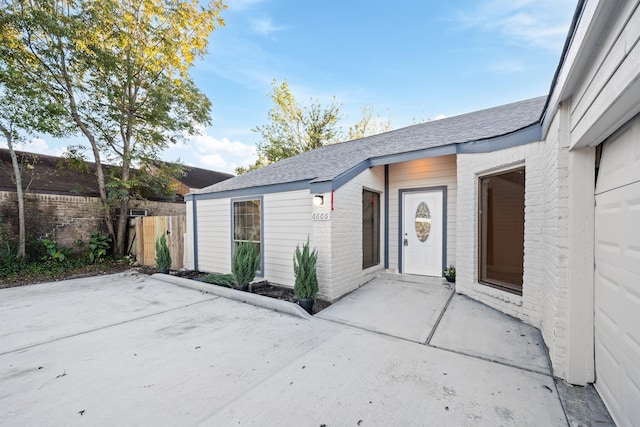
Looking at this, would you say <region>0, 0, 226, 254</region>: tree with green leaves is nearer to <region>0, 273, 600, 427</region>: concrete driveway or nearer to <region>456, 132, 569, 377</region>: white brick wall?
<region>0, 273, 600, 427</region>: concrete driveway

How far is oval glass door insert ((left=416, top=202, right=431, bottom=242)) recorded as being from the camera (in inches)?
224

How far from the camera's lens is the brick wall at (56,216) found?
780 cm

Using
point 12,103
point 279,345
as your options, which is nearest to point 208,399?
point 279,345

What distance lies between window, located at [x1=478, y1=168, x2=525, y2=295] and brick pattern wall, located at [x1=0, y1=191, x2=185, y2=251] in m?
12.2

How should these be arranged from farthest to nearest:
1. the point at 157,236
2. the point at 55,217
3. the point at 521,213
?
the point at 55,217, the point at 157,236, the point at 521,213

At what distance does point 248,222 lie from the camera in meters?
6.41

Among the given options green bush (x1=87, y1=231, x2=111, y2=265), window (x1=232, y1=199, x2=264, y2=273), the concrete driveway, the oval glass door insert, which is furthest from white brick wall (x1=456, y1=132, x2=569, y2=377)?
green bush (x1=87, y1=231, x2=111, y2=265)

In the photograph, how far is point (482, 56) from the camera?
7.75 meters

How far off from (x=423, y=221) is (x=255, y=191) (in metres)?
3.98

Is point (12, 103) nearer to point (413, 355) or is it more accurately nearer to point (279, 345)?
point (279, 345)

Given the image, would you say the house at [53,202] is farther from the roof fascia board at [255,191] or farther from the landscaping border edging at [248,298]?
the landscaping border edging at [248,298]

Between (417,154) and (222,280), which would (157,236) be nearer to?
(222,280)

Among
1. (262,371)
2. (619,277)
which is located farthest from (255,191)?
(619,277)

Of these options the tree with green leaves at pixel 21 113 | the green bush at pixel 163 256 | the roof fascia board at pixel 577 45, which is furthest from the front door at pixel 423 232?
the tree with green leaves at pixel 21 113
